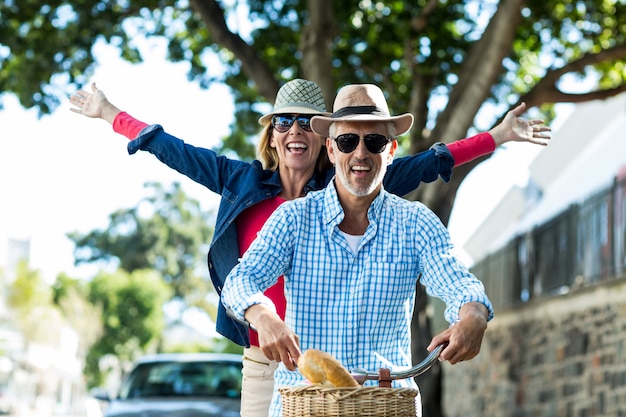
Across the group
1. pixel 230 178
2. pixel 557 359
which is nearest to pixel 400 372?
pixel 230 178

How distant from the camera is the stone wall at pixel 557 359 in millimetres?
11711

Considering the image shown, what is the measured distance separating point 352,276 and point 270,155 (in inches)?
63.0

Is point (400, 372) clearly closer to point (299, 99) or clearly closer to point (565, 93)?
point (299, 99)

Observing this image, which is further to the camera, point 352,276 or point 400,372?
point 352,276

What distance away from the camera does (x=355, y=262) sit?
3684mm

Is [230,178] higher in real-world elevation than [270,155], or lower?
lower

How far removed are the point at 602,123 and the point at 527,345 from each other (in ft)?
74.9

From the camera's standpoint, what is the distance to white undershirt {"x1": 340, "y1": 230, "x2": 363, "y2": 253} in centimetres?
370

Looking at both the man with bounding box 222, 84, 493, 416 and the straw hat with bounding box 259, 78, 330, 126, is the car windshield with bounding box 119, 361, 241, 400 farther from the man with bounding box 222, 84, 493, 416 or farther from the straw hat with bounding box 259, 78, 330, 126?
the man with bounding box 222, 84, 493, 416

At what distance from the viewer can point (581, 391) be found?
42.0 ft

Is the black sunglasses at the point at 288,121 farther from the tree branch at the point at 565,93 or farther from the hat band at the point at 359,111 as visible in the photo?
the tree branch at the point at 565,93

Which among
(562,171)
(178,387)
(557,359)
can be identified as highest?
(562,171)

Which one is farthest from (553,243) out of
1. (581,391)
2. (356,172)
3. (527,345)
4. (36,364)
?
(36,364)

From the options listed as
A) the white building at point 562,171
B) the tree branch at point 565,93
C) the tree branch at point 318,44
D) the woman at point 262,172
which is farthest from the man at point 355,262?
the white building at point 562,171
